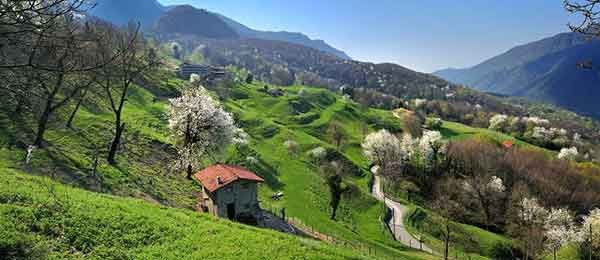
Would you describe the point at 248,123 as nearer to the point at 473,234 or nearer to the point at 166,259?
the point at 473,234

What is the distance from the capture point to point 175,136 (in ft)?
160

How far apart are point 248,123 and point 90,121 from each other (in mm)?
54668

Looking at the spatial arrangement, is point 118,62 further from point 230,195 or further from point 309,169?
point 309,169

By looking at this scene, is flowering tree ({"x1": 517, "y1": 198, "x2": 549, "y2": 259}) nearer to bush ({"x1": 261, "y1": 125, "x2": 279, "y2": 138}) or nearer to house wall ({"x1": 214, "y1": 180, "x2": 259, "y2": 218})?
house wall ({"x1": 214, "y1": 180, "x2": 259, "y2": 218})

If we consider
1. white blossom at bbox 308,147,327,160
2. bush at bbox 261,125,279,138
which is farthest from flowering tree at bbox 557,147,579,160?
bush at bbox 261,125,279,138

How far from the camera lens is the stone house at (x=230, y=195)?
4006cm

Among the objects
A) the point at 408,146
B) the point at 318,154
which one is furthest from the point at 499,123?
the point at 318,154

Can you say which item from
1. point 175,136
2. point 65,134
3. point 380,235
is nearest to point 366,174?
point 380,235

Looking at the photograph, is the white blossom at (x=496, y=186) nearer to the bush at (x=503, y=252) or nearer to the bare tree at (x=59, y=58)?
the bush at (x=503, y=252)

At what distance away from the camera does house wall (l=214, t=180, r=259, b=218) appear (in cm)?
3997

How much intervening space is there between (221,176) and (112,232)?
76.2 ft

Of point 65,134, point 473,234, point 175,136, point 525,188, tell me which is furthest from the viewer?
point 525,188

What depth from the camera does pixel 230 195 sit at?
134 ft

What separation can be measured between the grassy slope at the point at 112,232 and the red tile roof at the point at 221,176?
16753mm
